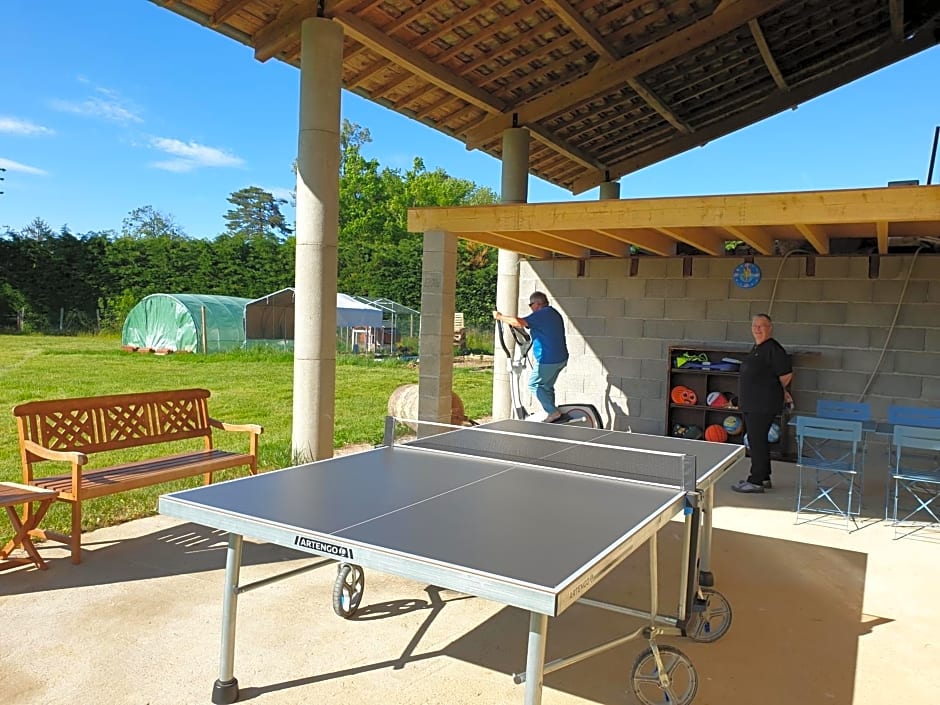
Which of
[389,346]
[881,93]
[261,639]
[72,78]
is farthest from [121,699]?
[72,78]

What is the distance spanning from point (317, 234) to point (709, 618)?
15.0ft

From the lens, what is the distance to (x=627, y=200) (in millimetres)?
6414

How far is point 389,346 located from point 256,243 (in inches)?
357

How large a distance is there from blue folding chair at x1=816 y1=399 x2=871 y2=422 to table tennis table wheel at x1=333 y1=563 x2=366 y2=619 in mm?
5136

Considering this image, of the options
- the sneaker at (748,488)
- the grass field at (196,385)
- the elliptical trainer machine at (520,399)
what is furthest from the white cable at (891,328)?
the grass field at (196,385)

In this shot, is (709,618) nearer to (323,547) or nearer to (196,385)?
(323,547)

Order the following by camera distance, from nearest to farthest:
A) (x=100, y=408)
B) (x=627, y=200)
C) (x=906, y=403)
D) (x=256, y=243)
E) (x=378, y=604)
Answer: (x=378, y=604) < (x=100, y=408) < (x=627, y=200) < (x=906, y=403) < (x=256, y=243)

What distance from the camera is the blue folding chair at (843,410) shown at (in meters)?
6.90

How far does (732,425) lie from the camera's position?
902 cm

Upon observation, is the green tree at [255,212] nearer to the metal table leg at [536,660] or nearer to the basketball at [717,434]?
the basketball at [717,434]

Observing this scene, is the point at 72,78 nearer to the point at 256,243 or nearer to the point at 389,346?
the point at 256,243


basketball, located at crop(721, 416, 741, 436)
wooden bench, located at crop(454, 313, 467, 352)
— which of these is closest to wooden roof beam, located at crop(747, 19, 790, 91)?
basketball, located at crop(721, 416, 741, 436)

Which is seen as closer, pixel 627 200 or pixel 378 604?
pixel 378 604

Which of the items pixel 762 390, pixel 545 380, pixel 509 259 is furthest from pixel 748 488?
pixel 509 259
